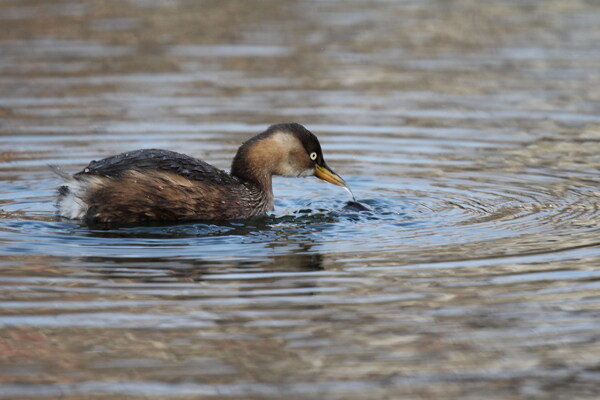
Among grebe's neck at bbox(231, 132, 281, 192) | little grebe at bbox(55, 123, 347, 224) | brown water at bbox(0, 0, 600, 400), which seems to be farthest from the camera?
grebe's neck at bbox(231, 132, 281, 192)

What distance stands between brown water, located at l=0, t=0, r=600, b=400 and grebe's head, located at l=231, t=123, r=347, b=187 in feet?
1.20

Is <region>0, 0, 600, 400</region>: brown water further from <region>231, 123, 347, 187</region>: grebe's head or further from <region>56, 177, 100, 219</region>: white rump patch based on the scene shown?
<region>231, 123, 347, 187</region>: grebe's head

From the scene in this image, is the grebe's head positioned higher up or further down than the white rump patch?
higher up

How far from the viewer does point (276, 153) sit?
31.8 feet

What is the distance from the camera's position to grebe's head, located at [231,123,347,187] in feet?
31.6

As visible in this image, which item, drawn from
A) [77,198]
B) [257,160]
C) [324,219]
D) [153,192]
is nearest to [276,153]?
[257,160]

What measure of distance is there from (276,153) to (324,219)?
0.95 meters

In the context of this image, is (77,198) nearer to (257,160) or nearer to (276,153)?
(257,160)

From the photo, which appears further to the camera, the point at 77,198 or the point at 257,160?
the point at 257,160

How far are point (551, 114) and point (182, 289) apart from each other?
23.3 ft

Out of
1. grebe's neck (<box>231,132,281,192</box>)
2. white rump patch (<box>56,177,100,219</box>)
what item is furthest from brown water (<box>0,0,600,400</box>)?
grebe's neck (<box>231,132,281,192</box>)

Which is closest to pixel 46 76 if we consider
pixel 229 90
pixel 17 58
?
pixel 17 58

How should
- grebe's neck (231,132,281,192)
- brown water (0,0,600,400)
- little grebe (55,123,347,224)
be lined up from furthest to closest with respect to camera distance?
grebe's neck (231,132,281,192)
little grebe (55,123,347,224)
brown water (0,0,600,400)

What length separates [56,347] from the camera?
5.88m
